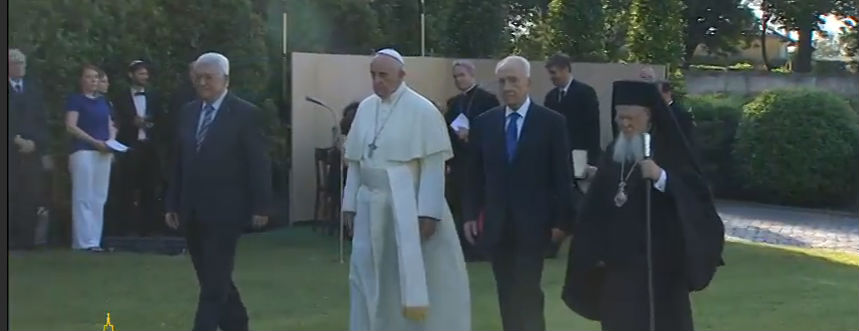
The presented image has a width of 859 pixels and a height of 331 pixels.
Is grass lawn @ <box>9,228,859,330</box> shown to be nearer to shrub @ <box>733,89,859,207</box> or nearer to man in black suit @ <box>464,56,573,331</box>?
man in black suit @ <box>464,56,573,331</box>

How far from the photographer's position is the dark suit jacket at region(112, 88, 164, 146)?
1391cm

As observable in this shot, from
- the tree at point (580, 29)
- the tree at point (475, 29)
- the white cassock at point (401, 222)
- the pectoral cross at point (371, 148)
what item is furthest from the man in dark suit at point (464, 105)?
the tree at point (580, 29)

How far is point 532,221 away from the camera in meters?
A: 8.21

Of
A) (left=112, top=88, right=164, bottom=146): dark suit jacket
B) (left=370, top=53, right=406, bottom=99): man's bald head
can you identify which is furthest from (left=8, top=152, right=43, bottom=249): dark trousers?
(left=370, top=53, right=406, bottom=99): man's bald head

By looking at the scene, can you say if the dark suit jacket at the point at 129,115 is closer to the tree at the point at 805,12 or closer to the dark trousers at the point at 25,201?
the dark trousers at the point at 25,201

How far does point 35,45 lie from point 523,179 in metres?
6.88

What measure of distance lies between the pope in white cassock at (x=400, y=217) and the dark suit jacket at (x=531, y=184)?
1.16 ft

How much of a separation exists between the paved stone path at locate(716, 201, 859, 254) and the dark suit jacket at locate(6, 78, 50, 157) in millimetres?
8356

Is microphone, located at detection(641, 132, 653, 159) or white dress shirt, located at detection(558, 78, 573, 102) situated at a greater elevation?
white dress shirt, located at detection(558, 78, 573, 102)

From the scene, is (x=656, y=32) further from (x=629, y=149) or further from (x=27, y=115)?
(x=629, y=149)

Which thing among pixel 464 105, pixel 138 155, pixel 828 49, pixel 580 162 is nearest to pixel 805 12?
pixel 828 49

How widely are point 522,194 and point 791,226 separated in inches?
438

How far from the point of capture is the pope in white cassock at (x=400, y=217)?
7875 mm

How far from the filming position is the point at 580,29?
Result: 2019cm
